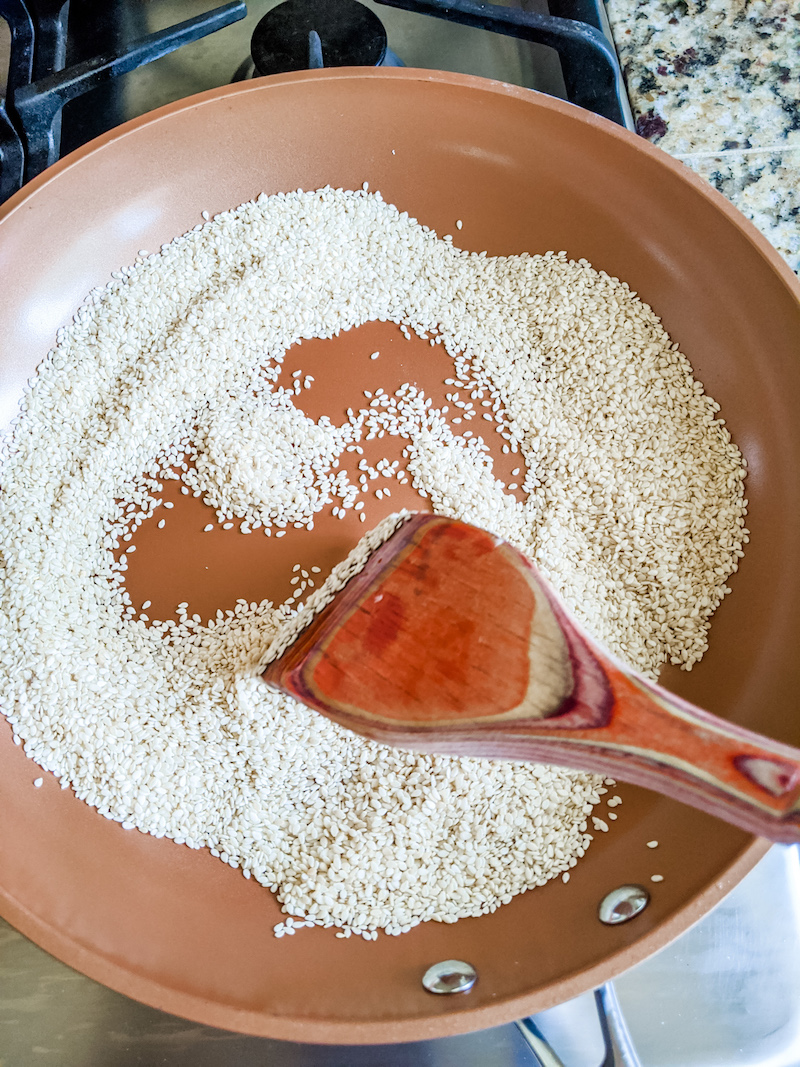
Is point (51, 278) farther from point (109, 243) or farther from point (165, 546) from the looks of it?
point (165, 546)

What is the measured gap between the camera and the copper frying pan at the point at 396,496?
2.46 feet

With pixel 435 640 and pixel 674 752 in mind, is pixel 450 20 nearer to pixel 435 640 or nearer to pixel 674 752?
pixel 435 640

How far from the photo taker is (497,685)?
29.0 inches

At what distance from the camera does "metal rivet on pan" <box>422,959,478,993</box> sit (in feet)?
2.53

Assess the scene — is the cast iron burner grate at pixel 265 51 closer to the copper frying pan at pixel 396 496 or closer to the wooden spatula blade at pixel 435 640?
the copper frying pan at pixel 396 496

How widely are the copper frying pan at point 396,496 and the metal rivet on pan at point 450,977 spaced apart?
1 cm

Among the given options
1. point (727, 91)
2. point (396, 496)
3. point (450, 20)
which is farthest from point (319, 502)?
point (727, 91)

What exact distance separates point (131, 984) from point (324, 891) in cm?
22

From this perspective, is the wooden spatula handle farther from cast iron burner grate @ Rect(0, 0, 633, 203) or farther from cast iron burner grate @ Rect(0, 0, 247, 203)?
cast iron burner grate @ Rect(0, 0, 247, 203)

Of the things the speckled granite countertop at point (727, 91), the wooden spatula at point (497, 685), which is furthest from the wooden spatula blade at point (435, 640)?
the speckled granite countertop at point (727, 91)

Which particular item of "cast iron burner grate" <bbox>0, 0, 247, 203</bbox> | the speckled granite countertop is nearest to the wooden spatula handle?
the speckled granite countertop

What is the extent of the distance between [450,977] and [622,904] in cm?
21

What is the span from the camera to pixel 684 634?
0.95 meters

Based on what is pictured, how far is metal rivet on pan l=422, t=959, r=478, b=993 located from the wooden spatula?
26 cm
